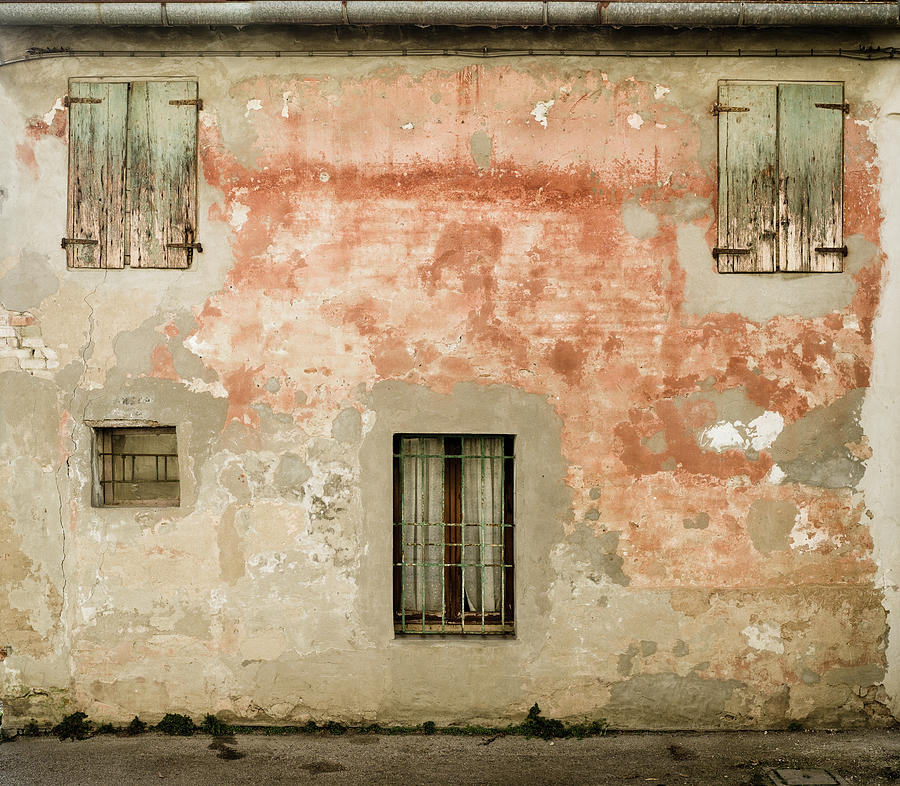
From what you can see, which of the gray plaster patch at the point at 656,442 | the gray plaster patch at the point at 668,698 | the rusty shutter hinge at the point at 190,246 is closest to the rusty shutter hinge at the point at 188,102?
the rusty shutter hinge at the point at 190,246

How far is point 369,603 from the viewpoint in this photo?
18.4 feet

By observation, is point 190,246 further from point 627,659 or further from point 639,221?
point 627,659

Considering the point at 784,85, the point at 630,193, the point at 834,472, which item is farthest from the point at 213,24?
the point at 834,472

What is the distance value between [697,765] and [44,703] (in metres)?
4.73

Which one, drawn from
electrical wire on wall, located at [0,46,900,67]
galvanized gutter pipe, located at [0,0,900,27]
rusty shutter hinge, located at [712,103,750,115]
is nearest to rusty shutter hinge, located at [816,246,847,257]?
rusty shutter hinge, located at [712,103,750,115]

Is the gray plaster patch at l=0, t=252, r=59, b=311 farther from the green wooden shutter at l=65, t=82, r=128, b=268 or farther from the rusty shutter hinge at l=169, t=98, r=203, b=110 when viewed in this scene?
the rusty shutter hinge at l=169, t=98, r=203, b=110

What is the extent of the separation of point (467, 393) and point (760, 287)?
2.30 m

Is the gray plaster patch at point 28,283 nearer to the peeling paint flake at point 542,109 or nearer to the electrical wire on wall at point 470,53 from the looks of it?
the electrical wire on wall at point 470,53

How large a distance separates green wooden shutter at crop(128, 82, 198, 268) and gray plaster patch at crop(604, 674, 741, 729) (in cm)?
454

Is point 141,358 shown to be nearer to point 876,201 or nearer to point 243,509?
point 243,509

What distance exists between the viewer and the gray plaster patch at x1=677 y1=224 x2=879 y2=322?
554 centimetres

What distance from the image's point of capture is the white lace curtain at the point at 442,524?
19.0 ft

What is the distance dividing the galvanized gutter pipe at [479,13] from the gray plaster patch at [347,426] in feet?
9.14

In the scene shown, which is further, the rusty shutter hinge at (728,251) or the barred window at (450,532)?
the barred window at (450,532)
